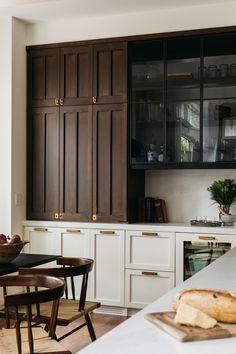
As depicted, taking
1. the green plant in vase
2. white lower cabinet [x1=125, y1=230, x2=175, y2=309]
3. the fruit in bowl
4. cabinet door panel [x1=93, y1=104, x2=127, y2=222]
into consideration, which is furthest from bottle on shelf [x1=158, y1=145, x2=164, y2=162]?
the fruit in bowl

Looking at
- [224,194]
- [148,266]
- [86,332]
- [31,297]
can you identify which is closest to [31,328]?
[31,297]

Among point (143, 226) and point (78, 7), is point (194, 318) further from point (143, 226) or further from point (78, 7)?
point (78, 7)

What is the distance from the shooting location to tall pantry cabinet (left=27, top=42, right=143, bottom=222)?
4.79 metres

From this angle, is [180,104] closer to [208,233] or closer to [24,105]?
[208,233]

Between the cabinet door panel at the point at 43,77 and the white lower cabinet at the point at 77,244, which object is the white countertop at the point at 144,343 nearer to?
the white lower cabinet at the point at 77,244

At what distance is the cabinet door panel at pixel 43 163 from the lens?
5.04 meters

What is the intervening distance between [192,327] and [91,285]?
12.1ft

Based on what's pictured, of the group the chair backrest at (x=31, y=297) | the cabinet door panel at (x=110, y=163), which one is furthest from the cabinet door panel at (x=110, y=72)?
the chair backrest at (x=31, y=297)

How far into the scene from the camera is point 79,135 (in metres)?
4.95

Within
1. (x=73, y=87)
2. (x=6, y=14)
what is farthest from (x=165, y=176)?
(x=6, y=14)

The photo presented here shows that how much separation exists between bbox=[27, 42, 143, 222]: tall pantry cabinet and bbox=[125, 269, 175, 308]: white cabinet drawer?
1.77ft

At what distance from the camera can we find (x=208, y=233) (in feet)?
14.4

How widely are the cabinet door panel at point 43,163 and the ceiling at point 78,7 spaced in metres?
0.91

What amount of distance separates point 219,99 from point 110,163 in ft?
3.82
